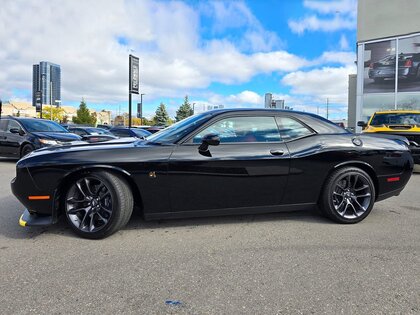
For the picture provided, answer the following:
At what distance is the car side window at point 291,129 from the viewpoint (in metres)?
3.94

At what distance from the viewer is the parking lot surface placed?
7.48 feet

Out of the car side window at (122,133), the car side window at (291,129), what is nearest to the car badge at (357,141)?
the car side window at (291,129)

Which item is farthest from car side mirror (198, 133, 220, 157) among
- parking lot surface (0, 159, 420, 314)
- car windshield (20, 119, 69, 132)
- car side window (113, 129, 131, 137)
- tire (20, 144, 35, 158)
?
car side window (113, 129, 131, 137)

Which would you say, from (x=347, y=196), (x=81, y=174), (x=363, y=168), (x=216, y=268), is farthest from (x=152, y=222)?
(x=363, y=168)

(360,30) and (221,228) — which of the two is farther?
(360,30)

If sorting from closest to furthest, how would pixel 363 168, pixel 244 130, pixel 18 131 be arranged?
pixel 244 130, pixel 363 168, pixel 18 131

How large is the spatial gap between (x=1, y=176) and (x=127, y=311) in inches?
280

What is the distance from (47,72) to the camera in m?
104

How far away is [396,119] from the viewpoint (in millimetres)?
9109

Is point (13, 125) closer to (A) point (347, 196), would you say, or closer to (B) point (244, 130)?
(B) point (244, 130)

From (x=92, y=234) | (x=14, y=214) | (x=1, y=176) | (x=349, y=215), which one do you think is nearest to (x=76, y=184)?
(x=92, y=234)

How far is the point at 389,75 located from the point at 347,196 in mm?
24731

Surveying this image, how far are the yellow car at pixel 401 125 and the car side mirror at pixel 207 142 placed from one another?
6610 millimetres

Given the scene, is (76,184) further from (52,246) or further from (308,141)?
(308,141)
